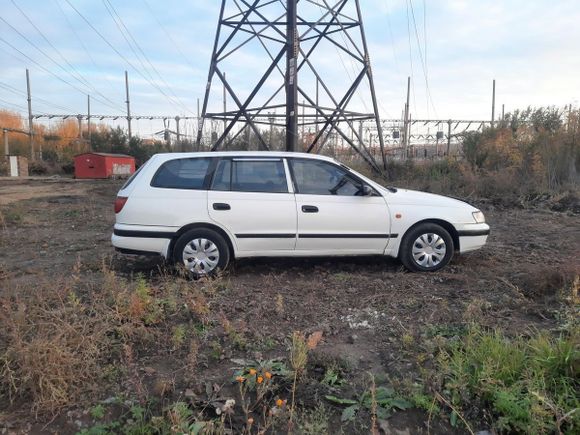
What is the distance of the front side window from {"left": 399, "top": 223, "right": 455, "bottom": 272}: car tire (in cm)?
91

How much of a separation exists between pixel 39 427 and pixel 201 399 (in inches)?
36.7

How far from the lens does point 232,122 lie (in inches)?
496

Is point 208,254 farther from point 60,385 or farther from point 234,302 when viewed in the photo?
point 60,385

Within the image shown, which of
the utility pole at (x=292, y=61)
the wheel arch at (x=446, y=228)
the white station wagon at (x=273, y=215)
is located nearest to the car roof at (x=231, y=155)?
the white station wagon at (x=273, y=215)

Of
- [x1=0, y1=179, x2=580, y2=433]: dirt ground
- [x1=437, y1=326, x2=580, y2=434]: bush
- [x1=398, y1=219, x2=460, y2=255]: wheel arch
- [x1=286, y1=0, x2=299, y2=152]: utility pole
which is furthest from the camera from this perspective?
[x1=286, y1=0, x2=299, y2=152]: utility pole

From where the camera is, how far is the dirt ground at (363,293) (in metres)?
3.45

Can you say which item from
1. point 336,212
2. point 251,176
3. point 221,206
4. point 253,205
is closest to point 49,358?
point 221,206

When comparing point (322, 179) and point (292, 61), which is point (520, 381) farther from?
point (292, 61)

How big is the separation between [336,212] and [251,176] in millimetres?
1151

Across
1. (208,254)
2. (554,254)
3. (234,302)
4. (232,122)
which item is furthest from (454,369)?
(232,122)

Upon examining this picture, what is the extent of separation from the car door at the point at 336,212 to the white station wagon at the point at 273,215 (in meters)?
0.01

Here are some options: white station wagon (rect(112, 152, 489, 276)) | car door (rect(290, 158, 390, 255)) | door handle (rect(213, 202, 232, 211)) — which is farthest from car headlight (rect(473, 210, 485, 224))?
door handle (rect(213, 202, 232, 211))

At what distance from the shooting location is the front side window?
571 centimetres

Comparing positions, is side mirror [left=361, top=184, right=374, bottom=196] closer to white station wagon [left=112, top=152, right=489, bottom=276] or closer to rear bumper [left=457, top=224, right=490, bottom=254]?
white station wagon [left=112, top=152, right=489, bottom=276]
